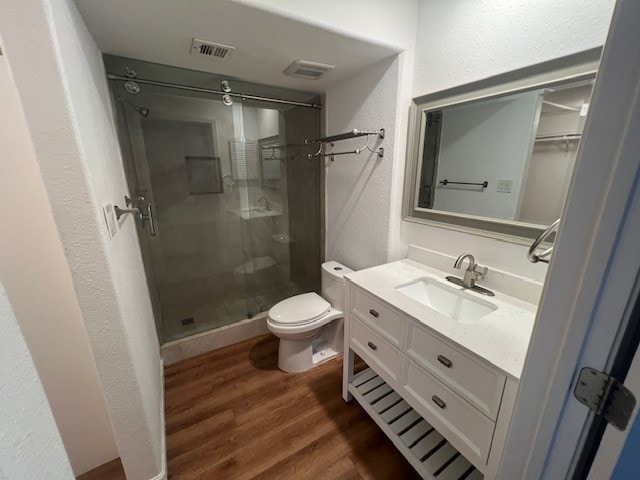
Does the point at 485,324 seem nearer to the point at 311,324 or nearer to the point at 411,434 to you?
the point at 411,434

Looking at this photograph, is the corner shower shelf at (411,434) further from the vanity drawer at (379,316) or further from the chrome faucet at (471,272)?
the chrome faucet at (471,272)

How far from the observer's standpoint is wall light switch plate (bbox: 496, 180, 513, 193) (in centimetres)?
124

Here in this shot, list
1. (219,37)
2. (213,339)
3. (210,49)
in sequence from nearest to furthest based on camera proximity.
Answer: (219,37) < (210,49) < (213,339)

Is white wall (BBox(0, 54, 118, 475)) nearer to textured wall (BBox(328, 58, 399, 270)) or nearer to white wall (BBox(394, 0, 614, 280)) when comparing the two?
textured wall (BBox(328, 58, 399, 270))

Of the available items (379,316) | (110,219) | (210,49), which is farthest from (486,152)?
(110,219)

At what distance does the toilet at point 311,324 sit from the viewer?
1757 mm

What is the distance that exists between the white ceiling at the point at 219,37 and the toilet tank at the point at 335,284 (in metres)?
1.39

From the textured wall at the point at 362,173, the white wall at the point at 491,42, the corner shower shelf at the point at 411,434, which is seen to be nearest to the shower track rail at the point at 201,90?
the textured wall at the point at 362,173

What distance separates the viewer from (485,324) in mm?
1035

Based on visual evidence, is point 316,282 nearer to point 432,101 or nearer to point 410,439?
point 410,439

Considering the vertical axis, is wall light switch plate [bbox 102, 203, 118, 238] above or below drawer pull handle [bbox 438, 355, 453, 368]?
above

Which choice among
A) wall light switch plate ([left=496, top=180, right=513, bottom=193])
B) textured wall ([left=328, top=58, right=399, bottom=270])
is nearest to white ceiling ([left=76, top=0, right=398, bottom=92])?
textured wall ([left=328, top=58, right=399, bottom=270])

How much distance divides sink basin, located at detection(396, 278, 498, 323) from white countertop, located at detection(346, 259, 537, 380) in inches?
1.0

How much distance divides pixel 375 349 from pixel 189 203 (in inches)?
72.6
